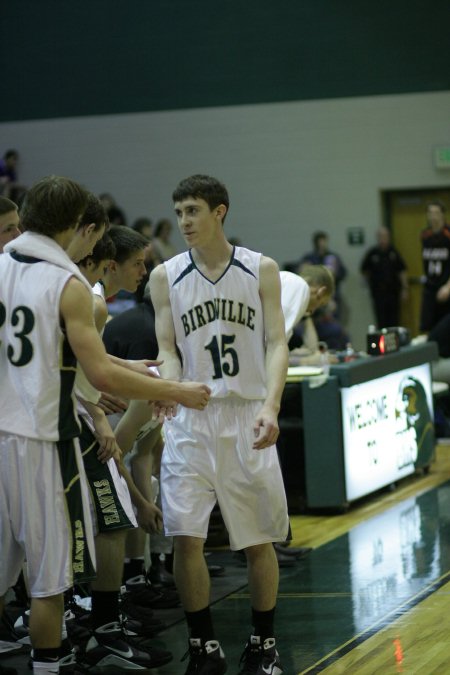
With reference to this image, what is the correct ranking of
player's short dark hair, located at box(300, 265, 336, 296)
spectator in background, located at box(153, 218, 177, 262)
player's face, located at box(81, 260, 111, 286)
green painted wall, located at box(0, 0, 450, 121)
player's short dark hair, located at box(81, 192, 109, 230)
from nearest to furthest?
player's short dark hair, located at box(81, 192, 109, 230) < player's face, located at box(81, 260, 111, 286) < player's short dark hair, located at box(300, 265, 336, 296) < spectator in background, located at box(153, 218, 177, 262) < green painted wall, located at box(0, 0, 450, 121)

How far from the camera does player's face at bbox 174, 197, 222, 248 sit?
430 centimetres

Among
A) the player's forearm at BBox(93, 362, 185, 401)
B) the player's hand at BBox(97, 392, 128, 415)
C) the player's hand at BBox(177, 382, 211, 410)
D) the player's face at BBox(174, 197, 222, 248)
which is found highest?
the player's face at BBox(174, 197, 222, 248)

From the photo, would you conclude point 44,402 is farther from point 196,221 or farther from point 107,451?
point 196,221

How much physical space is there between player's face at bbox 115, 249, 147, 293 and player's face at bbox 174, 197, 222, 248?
0.73 meters

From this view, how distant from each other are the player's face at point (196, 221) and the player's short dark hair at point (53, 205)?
678mm

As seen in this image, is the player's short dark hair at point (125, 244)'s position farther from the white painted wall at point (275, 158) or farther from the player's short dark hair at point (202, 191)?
the white painted wall at point (275, 158)

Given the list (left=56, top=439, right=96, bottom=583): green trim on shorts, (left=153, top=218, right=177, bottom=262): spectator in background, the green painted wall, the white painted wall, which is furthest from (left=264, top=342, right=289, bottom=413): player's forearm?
the green painted wall

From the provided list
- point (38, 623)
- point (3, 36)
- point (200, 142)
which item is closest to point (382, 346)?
point (38, 623)

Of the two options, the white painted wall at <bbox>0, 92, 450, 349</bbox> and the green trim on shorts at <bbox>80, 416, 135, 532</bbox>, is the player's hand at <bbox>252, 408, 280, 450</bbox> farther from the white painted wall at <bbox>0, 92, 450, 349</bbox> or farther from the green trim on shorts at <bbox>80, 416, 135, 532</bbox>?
the white painted wall at <bbox>0, 92, 450, 349</bbox>

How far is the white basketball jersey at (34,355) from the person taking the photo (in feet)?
11.7

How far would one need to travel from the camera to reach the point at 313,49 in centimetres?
1661

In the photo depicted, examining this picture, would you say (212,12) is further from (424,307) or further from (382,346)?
(382,346)

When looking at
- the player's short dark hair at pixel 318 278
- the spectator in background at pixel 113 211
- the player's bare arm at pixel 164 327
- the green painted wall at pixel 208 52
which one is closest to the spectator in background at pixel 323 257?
the green painted wall at pixel 208 52

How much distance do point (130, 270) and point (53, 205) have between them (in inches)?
55.7
